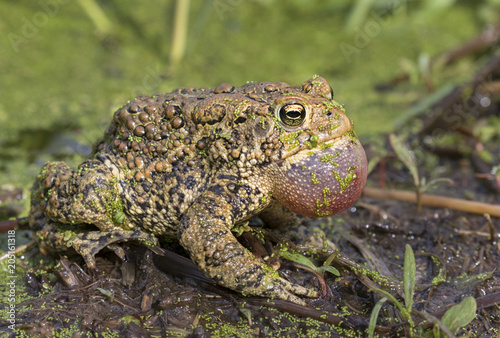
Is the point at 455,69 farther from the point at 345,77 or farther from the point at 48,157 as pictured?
the point at 48,157

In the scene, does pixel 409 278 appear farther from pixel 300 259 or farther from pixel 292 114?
pixel 292 114

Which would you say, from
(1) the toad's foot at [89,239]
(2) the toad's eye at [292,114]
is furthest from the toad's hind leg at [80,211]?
(2) the toad's eye at [292,114]

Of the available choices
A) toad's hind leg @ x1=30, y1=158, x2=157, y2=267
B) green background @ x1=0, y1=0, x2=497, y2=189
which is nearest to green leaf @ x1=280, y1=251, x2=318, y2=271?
toad's hind leg @ x1=30, y1=158, x2=157, y2=267

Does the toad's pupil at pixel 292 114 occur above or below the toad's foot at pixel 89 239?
above

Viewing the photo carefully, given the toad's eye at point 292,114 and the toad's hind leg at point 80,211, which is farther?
the toad's hind leg at point 80,211

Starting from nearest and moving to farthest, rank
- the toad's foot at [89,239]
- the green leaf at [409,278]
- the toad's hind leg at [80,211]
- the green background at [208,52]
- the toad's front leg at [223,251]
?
the green leaf at [409,278]
the toad's front leg at [223,251]
the toad's hind leg at [80,211]
the toad's foot at [89,239]
the green background at [208,52]

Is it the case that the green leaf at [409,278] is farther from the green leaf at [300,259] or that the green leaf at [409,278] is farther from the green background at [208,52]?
the green background at [208,52]

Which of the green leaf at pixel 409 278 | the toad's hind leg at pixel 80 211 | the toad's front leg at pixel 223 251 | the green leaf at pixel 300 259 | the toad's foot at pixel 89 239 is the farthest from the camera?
Result: the toad's foot at pixel 89 239

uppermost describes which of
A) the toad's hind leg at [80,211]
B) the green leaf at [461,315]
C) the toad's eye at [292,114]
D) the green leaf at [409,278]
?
the toad's eye at [292,114]
